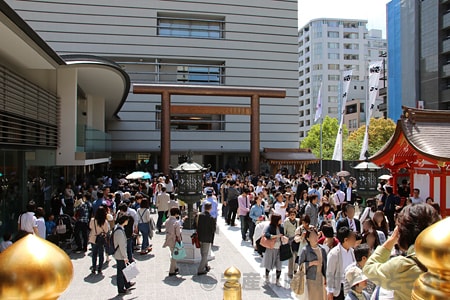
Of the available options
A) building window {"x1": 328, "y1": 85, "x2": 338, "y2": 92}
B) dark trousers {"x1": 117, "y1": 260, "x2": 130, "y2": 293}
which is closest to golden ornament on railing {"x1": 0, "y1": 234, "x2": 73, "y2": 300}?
dark trousers {"x1": 117, "y1": 260, "x2": 130, "y2": 293}

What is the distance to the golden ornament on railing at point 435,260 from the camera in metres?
1.55

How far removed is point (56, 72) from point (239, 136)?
22729 millimetres

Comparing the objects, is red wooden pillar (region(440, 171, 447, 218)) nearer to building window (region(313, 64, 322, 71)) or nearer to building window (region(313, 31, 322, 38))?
building window (region(313, 64, 322, 71))

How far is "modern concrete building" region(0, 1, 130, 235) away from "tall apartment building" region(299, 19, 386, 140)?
2552 inches

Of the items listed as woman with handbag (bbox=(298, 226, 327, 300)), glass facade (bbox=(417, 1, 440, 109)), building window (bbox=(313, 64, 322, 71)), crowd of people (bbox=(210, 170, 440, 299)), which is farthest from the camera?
Result: building window (bbox=(313, 64, 322, 71))

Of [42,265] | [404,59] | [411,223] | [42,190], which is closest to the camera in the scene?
[42,265]

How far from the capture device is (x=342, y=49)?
262ft

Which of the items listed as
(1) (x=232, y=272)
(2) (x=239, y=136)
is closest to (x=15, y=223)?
(1) (x=232, y=272)

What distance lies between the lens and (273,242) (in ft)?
25.7

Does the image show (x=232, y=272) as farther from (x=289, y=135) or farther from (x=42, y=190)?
(x=289, y=135)

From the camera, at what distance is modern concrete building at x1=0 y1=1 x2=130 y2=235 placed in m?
10.1

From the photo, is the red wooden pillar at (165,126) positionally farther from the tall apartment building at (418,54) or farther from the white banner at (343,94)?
the tall apartment building at (418,54)

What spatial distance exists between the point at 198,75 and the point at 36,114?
78.6 ft

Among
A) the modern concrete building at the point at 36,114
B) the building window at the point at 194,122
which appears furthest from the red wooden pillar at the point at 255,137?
Answer: the modern concrete building at the point at 36,114
